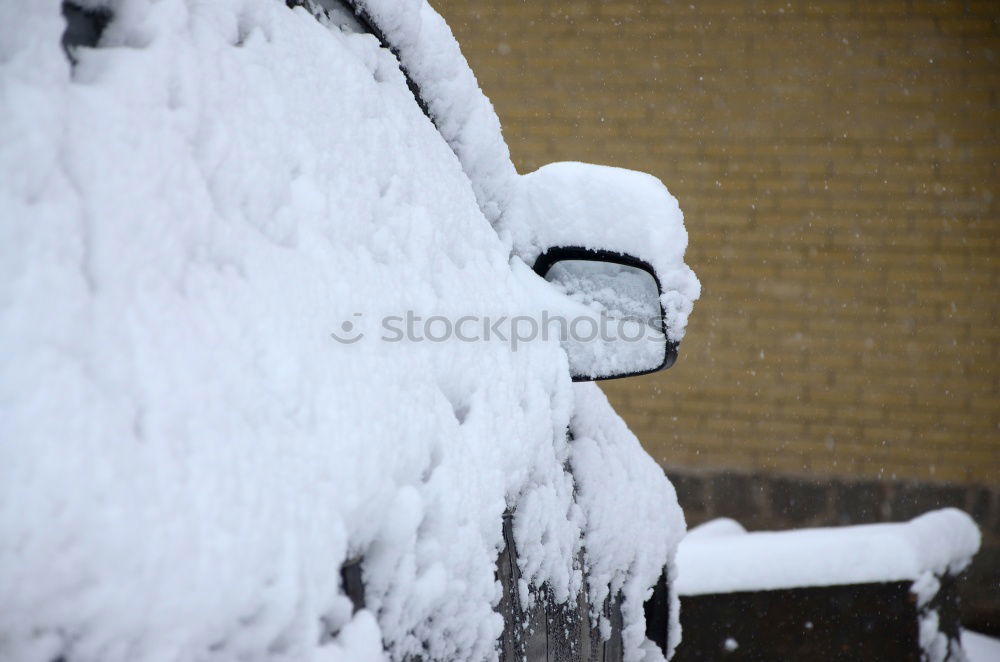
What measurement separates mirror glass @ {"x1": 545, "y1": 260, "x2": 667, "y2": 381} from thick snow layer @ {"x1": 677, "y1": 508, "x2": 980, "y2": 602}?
1.65 metres

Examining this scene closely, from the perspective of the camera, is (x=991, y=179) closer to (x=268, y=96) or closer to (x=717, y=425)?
(x=717, y=425)

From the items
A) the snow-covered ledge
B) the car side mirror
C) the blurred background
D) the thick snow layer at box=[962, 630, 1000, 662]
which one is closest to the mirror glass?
the car side mirror

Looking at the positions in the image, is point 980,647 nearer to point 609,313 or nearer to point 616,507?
point 616,507

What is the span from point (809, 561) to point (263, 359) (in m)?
2.73

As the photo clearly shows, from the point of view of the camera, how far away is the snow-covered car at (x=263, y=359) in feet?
1.88

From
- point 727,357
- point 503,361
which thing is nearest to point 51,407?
point 503,361

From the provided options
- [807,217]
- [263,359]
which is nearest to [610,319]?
[263,359]

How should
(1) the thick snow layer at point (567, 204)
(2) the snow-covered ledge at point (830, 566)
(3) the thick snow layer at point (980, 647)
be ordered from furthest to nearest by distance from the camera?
(3) the thick snow layer at point (980, 647) → (2) the snow-covered ledge at point (830, 566) → (1) the thick snow layer at point (567, 204)

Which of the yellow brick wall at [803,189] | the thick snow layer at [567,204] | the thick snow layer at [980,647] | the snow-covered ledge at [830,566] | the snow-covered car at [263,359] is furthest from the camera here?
the yellow brick wall at [803,189]

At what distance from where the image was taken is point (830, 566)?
304 centimetres

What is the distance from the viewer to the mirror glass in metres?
1.50

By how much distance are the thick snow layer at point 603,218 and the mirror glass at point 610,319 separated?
5 centimetres

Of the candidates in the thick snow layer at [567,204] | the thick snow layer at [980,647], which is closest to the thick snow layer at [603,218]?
the thick snow layer at [567,204]

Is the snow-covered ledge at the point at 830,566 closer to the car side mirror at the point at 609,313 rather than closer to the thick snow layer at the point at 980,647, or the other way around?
the thick snow layer at the point at 980,647
